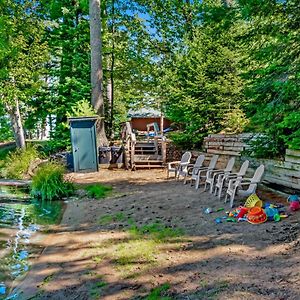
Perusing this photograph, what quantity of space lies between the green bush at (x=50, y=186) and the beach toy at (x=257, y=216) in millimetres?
4930

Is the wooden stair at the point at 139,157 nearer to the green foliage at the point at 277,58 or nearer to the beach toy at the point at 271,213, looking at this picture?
the green foliage at the point at 277,58

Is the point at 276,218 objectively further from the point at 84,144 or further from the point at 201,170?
the point at 84,144

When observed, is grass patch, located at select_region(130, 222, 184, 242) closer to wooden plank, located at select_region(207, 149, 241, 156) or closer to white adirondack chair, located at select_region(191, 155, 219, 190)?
white adirondack chair, located at select_region(191, 155, 219, 190)

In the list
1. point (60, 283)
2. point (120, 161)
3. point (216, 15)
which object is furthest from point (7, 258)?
point (120, 161)

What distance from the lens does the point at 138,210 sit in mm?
6656

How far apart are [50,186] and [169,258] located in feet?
16.5

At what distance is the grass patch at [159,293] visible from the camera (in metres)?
3.34

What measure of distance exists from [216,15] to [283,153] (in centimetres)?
341

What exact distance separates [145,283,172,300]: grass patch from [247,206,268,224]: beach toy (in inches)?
85.9

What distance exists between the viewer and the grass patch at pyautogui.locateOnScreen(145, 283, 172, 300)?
3339 millimetres

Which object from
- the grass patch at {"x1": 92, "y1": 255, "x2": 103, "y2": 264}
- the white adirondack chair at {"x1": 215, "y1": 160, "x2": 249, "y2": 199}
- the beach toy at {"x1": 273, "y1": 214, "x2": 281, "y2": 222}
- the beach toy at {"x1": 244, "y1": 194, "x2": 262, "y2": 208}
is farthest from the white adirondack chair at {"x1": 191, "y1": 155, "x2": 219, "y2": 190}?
the grass patch at {"x1": 92, "y1": 255, "x2": 103, "y2": 264}

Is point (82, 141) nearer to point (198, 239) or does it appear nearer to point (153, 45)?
point (198, 239)

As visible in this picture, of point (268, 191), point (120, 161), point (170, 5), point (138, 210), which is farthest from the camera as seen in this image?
point (170, 5)

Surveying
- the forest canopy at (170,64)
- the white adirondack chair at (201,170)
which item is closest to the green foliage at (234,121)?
the forest canopy at (170,64)
